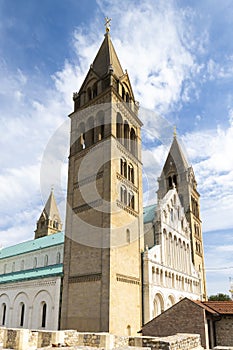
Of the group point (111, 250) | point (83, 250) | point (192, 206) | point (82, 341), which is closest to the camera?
point (82, 341)

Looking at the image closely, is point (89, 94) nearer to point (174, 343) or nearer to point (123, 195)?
point (123, 195)

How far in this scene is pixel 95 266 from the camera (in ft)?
79.0

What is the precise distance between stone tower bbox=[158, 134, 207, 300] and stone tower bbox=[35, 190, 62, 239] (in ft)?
77.6

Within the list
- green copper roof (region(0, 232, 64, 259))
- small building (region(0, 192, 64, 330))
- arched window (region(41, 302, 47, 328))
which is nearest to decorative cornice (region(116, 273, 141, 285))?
small building (region(0, 192, 64, 330))

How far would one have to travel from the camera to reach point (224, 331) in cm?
1750

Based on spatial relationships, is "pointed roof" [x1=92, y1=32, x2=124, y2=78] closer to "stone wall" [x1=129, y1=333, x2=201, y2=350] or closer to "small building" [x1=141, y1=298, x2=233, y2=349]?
"small building" [x1=141, y1=298, x2=233, y2=349]

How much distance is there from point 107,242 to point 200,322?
9.22 m

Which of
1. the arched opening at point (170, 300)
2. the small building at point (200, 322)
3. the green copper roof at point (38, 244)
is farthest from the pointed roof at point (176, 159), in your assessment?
the small building at point (200, 322)

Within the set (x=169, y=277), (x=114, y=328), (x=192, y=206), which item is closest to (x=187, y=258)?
(x=169, y=277)

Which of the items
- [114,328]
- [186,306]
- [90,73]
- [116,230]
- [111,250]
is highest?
[90,73]

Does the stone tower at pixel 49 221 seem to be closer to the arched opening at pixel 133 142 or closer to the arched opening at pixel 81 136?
the arched opening at pixel 81 136

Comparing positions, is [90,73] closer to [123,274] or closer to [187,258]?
[123,274]

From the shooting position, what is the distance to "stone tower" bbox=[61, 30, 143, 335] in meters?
23.2

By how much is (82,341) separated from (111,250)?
312 inches
